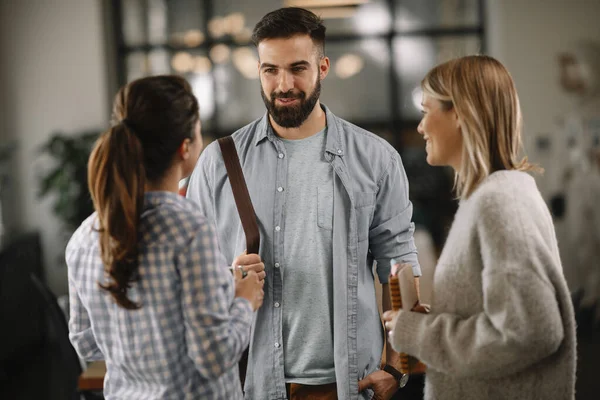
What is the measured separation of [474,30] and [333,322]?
4.94m

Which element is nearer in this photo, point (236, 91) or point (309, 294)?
point (309, 294)

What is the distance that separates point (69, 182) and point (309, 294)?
4091mm

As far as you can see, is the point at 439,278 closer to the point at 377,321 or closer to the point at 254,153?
the point at 377,321

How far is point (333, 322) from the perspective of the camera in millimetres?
1826

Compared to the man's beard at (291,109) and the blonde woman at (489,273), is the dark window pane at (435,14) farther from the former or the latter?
the blonde woman at (489,273)

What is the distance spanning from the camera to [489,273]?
1249 mm

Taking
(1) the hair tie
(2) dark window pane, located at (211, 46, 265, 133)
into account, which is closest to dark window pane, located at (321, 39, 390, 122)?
(2) dark window pane, located at (211, 46, 265, 133)

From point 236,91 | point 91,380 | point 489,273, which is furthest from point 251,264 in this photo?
point 236,91

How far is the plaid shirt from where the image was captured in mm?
1260

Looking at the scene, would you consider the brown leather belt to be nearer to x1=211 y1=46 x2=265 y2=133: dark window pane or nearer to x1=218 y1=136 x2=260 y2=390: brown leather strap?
x1=218 y1=136 x2=260 y2=390: brown leather strap

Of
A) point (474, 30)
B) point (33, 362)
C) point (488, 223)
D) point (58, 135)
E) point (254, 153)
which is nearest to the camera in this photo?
point (488, 223)

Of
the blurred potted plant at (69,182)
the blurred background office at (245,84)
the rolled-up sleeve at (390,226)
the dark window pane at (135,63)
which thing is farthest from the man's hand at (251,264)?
the dark window pane at (135,63)

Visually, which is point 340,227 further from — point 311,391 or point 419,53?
point 419,53

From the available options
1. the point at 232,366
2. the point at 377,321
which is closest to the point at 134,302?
the point at 232,366
